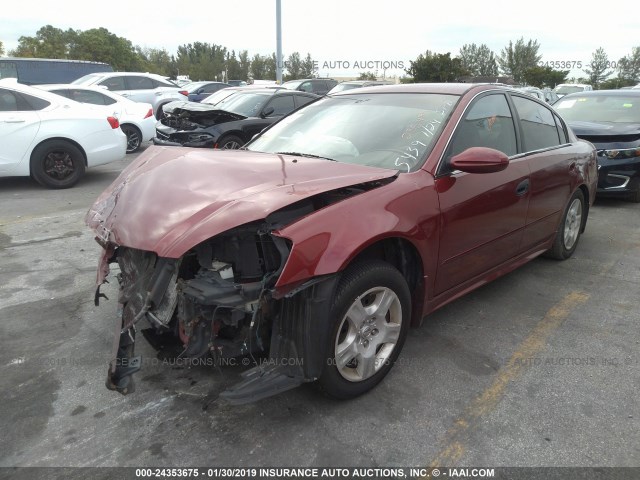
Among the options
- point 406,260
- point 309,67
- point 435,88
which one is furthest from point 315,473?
point 309,67

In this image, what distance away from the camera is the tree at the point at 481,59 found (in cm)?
4912

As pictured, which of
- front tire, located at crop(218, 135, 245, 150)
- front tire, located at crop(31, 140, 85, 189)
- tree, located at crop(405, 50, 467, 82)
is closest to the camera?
front tire, located at crop(31, 140, 85, 189)

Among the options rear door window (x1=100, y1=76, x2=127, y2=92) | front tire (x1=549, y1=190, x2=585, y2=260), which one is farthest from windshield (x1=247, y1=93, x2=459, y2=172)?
rear door window (x1=100, y1=76, x2=127, y2=92)

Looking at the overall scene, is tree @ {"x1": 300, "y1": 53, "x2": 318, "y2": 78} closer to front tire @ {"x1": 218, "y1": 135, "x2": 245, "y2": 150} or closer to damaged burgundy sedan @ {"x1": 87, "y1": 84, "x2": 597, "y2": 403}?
front tire @ {"x1": 218, "y1": 135, "x2": 245, "y2": 150}

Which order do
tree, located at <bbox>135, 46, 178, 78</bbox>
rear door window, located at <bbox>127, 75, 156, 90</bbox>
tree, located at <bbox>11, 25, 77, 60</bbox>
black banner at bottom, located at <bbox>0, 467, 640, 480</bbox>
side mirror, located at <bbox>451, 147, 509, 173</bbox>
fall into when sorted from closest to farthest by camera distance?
1. black banner at bottom, located at <bbox>0, 467, 640, 480</bbox>
2. side mirror, located at <bbox>451, 147, 509, 173</bbox>
3. rear door window, located at <bbox>127, 75, 156, 90</bbox>
4. tree, located at <bbox>11, 25, 77, 60</bbox>
5. tree, located at <bbox>135, 46, 178, 78</bbox>

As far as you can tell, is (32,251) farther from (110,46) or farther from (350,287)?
(110,46)

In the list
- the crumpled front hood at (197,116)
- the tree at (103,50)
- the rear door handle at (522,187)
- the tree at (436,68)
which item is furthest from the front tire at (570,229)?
the tree at (103,50)

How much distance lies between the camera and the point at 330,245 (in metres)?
2.29

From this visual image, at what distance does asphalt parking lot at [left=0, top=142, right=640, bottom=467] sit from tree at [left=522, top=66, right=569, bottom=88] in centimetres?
3961

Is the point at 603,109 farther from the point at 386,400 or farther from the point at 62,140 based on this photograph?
the point at 62,140

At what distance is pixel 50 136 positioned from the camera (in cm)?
745

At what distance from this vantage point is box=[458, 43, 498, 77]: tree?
49.1m

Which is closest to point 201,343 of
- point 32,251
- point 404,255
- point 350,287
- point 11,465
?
point 350,287

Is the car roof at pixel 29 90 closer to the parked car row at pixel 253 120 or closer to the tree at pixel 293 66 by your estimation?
the parked car row at pixel 253 120
